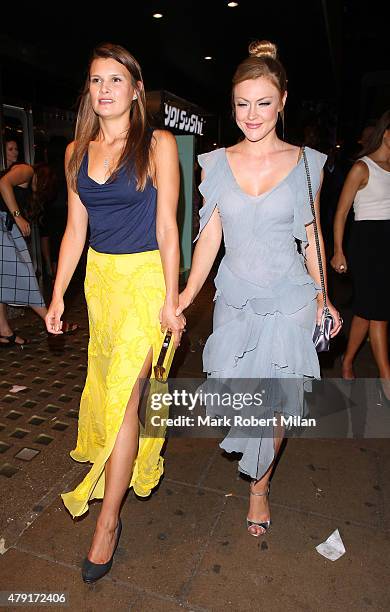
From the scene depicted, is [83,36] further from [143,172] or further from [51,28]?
[143,172]

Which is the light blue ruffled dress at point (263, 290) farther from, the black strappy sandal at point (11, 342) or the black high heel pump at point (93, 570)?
the black strappy sandal at point (11, 342)

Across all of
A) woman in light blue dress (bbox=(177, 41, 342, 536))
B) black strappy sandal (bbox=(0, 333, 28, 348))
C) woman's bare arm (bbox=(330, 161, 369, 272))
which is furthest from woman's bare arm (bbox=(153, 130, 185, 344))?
black strappy sandal (bbox=(0, 333, 28, 348))

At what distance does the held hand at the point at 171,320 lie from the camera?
2283mm

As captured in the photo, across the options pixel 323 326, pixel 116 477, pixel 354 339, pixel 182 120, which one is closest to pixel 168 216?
pixel 323 326

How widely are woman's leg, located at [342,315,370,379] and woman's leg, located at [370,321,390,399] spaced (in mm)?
112

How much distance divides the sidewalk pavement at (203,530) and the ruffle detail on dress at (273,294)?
1.18 meters

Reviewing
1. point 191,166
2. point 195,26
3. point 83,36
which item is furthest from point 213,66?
point 191,166

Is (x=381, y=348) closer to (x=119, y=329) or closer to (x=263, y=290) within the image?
(x=263, y=290)

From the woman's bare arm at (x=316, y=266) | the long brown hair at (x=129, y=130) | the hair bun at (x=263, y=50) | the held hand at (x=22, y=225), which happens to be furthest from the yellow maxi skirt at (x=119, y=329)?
the held hand at (x=22, y=225)

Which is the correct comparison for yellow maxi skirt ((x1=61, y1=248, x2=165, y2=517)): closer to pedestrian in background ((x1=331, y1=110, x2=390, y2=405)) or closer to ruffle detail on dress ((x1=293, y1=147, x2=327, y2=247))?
ruffle detail on dress ((x1=293, y1=147, x2=327, y2=247))

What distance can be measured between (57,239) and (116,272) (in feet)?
19.0

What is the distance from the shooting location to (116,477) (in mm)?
2219

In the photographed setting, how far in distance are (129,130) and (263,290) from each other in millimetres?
973

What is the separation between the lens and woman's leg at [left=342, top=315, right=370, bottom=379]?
159 inches
